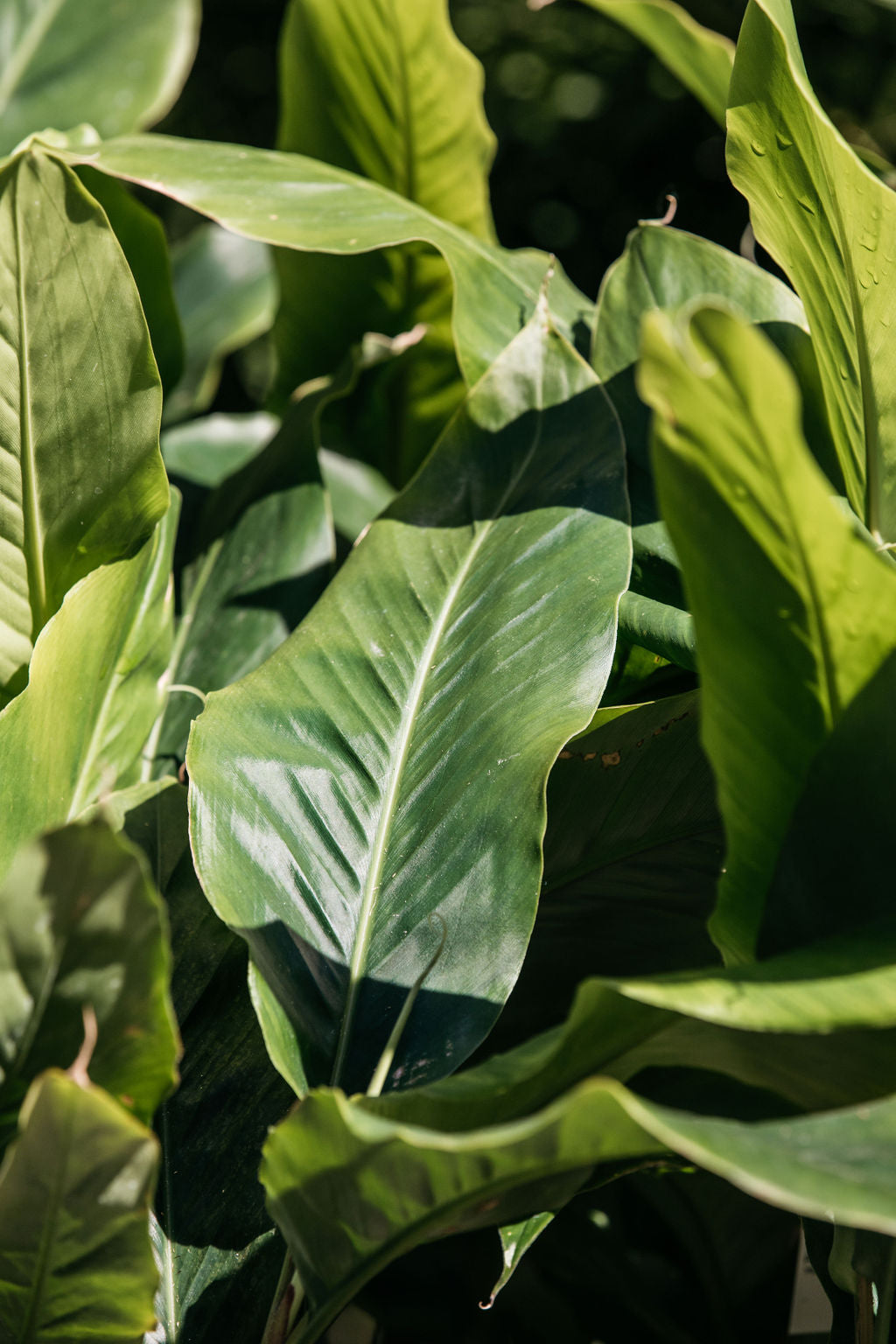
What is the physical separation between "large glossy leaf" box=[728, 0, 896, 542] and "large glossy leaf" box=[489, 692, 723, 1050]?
17 cm

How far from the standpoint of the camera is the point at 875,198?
0.48 metres

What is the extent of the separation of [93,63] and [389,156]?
0.35m

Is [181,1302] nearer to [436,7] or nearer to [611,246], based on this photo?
[436,7]

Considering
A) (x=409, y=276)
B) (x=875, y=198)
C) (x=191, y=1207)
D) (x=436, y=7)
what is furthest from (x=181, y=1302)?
(x=436, y=7)

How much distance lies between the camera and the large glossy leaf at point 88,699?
0.46 m

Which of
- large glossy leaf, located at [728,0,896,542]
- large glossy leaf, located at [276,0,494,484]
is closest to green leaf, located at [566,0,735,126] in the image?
large glossy leaf, located at [276,0,494,484]

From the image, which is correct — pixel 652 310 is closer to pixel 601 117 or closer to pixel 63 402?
pixel 63 402

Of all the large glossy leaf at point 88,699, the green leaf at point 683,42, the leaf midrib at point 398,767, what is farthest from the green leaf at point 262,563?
the green leaf at point 683,42

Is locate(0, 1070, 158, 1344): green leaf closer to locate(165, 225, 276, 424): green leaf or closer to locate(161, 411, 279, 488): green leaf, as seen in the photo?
locate(161, 411, 279, 488): green leaf

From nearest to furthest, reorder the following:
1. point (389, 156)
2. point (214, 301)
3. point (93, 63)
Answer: point (389, 156)
point (93, 63)
point (214, 301)

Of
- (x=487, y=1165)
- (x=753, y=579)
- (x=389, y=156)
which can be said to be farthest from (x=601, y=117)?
(x=487, y=1165)

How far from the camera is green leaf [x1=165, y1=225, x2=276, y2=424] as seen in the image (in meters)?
1.03

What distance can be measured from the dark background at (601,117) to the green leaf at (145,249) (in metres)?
1.90

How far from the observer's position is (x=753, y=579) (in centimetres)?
34
